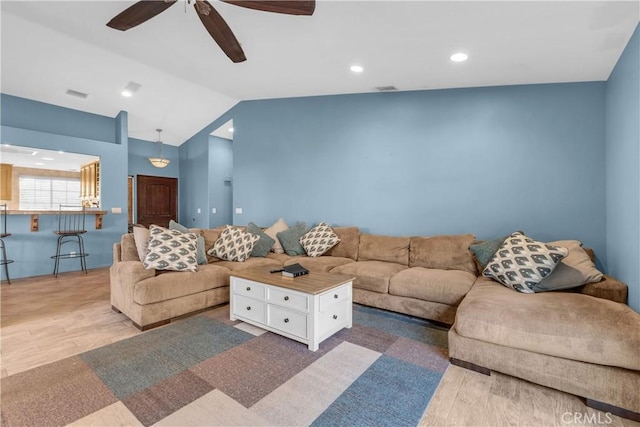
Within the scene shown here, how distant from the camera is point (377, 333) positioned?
2553mm

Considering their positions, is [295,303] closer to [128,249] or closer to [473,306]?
[473,306]

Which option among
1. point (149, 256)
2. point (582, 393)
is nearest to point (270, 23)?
point (149, 256)

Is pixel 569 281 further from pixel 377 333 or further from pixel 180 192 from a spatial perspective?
pixel 180 192

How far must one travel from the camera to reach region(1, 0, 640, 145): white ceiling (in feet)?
7.22

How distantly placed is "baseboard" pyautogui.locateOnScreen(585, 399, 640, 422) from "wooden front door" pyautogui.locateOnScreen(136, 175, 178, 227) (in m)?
8.09

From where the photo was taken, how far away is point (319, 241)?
4004 mm

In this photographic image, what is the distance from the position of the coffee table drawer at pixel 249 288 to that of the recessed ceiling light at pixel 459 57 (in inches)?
112

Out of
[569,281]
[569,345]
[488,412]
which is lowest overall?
[488,412]

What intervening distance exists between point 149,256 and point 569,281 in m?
3.67

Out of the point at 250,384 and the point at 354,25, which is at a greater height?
the point at 354,25

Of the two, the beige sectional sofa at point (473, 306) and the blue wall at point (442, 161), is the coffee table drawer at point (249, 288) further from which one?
the blue wall at point (442, 161)

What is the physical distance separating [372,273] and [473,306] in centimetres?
121

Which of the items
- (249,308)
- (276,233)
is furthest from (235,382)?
(276,233)

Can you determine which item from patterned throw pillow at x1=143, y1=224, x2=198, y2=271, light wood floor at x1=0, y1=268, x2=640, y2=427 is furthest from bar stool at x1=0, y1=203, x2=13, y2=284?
patterned throw pillow at x1=143, y1=224, x2=198, y2=271
